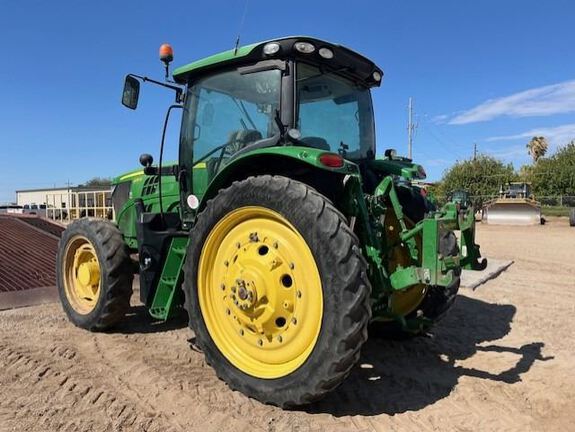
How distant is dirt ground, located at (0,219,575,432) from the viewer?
3.01 metres

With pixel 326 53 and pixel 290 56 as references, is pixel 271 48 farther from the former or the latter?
pixel 326 53

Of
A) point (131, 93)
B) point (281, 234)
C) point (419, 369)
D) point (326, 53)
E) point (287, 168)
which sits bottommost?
point (419, 369)

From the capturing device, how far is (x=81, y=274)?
504cm

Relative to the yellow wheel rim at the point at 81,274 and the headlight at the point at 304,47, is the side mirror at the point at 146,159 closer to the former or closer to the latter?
the yellow wheel rim at the point at 81,274

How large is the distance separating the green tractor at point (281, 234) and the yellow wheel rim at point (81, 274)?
25 millimetres

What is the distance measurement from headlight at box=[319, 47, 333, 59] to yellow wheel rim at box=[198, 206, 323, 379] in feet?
4.28

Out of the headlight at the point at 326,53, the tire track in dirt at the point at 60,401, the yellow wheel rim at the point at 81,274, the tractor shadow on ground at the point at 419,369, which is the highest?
the headlight at the point at 326,53

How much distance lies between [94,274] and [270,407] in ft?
8.94

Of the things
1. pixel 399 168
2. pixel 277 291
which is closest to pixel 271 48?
pixel 399 168

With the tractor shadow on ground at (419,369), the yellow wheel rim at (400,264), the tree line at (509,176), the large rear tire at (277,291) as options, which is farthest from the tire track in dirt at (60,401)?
the tree line at (509,176)

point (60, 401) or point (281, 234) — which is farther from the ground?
point (281, 234)

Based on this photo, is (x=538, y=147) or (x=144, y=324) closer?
(x=144, y=324)

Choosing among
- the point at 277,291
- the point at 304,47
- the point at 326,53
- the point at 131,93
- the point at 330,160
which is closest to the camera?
the point at 330,160

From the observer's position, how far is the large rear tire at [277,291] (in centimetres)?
282
